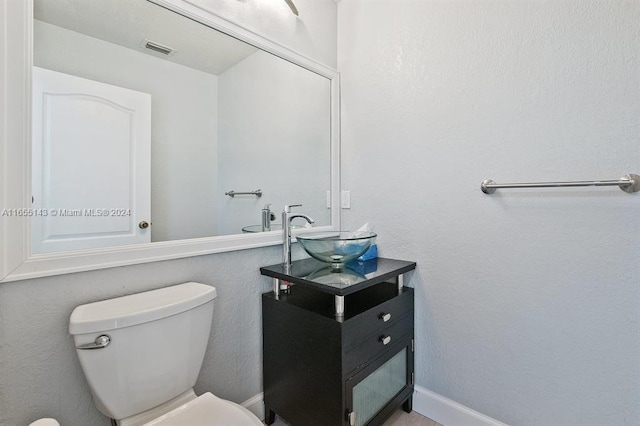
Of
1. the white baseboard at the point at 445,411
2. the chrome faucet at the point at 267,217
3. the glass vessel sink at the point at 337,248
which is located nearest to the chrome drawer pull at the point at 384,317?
the glass vessel sink at the point at 337,248

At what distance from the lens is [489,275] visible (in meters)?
1.37

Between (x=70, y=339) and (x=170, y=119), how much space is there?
0.88m

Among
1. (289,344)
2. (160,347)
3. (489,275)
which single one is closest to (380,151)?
(489,275)

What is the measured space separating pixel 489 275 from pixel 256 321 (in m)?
1.09

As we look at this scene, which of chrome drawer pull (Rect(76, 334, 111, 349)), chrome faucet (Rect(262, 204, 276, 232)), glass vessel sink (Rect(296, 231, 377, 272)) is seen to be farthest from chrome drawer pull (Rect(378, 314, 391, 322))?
chrome drawer pull (Rect(76, 334, 111, 349))

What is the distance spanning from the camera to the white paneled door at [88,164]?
0.98 m

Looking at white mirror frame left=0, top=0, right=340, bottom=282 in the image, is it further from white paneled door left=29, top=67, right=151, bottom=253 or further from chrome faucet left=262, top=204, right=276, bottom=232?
chrome faucet left=262, top=204, right=276, bottom=232

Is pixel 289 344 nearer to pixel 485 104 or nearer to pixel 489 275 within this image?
pixel 489 275

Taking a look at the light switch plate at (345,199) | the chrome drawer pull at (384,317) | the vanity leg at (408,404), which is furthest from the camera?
the light switch plate at (345,199)

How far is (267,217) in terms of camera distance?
167cm

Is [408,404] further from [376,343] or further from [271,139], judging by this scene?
[271,139]

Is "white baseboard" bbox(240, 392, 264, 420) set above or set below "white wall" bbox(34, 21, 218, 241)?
below

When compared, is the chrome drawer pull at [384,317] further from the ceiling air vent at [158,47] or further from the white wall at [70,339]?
the ceiling air vent at [158,47]

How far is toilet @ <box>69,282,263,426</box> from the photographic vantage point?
35.9 inches
